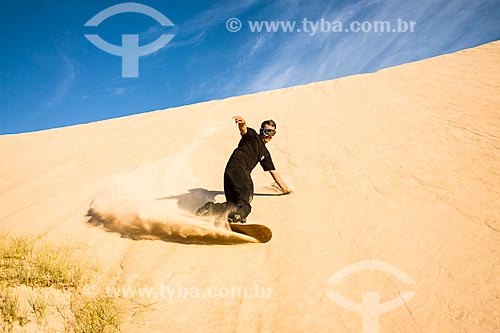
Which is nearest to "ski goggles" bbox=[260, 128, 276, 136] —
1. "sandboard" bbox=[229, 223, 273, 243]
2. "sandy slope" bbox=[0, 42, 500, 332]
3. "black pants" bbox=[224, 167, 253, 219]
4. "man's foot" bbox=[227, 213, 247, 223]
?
"black pants" bbox=[224, 167, 253, 219]

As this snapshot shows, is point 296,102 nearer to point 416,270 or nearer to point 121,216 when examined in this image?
point 121,216

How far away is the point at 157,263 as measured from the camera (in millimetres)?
2334

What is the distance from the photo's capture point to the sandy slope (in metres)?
1.75

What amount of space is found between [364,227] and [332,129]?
11.8ft

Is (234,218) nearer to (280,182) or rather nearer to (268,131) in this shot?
(280,182)

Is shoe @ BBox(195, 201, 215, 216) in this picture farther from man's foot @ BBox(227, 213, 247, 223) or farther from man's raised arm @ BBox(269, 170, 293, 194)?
man's raised arm @ BBox(269, 170, 293, 194)

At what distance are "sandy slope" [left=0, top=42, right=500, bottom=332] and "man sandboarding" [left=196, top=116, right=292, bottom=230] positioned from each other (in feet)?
0.96

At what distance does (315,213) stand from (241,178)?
0.81m

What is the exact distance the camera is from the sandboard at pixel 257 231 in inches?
99.4

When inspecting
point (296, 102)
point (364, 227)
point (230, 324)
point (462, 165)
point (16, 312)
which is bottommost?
point (230, 324)

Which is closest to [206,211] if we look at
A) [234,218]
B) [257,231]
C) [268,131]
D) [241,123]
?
[234,218]

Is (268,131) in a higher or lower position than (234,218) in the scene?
higher

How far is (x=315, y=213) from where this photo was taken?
3.00 meters

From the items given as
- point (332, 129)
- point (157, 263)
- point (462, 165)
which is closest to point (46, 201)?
point (157, 263)
